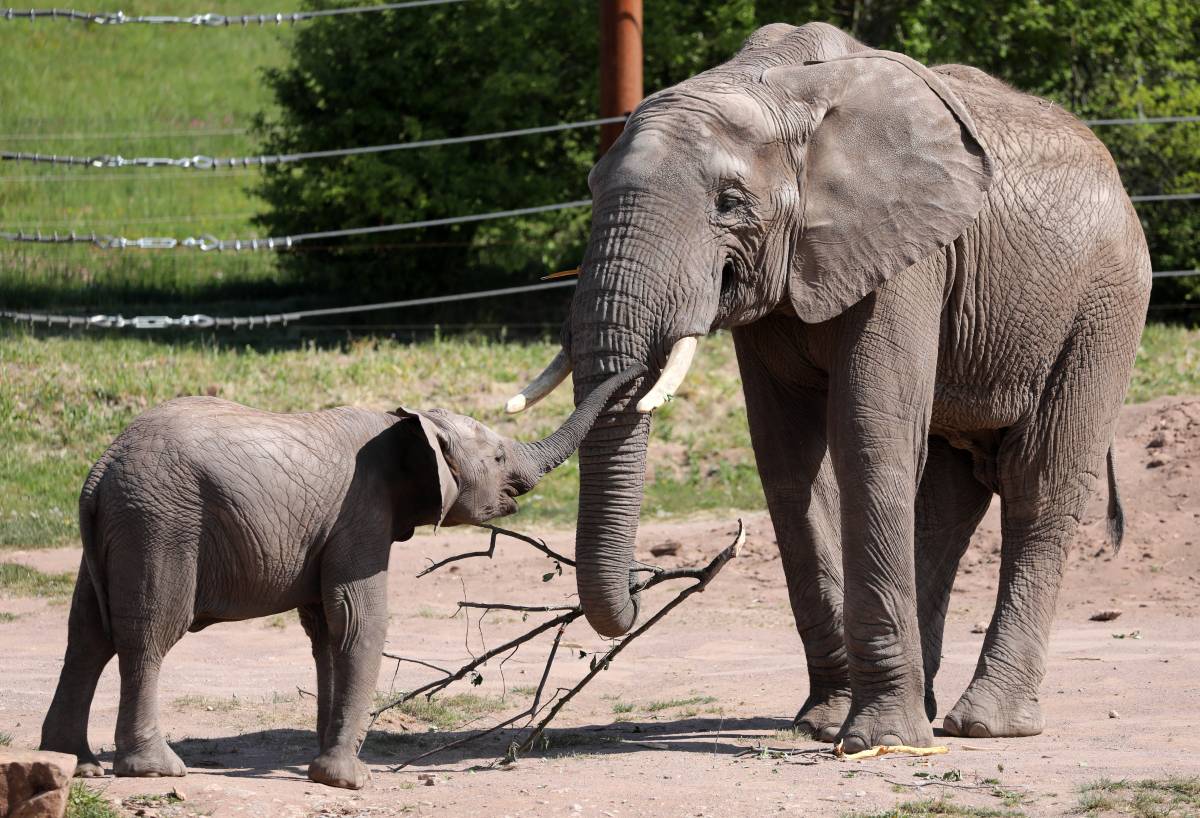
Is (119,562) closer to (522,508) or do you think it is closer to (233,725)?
(233,725)

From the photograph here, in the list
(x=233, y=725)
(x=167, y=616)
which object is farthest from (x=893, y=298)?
(x=233, y=725)

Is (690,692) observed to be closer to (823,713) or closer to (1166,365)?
(823,713)

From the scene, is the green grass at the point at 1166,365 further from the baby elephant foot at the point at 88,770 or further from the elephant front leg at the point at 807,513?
the baby elephant foot at the point at 88,770

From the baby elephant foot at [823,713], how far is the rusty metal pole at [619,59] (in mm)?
9415

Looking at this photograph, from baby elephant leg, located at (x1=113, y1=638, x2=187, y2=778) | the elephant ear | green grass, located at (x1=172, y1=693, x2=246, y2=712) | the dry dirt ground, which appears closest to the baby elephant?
baby elephant leg, located at (x1=113, y1=638, x2=187, y2=778)

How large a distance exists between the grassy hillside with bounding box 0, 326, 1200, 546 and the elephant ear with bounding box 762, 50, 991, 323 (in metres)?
6.50

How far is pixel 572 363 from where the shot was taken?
21.5 feet

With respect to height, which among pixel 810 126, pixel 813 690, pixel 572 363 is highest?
pixel 810 126

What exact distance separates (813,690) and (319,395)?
27.3 feet

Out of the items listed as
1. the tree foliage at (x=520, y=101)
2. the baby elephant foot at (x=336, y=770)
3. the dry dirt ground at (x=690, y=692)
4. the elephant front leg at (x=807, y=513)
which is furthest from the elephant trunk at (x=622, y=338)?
the tree foliage at (x=520, y=101)

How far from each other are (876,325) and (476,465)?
5.63 feet

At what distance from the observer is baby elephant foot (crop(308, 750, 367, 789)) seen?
676cm

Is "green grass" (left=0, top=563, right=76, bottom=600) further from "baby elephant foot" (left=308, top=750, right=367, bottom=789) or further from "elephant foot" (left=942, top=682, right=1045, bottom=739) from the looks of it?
"elephant foot" (left=942, top=682, right=1045, bottom=739)

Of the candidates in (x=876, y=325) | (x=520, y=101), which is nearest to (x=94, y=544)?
(x=876, y=325)
